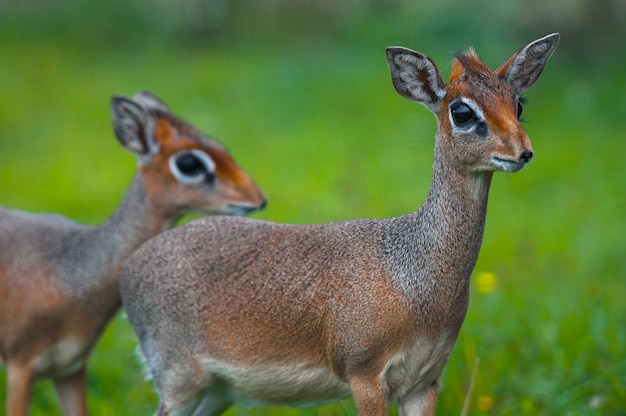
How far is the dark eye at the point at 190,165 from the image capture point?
17.9 ft

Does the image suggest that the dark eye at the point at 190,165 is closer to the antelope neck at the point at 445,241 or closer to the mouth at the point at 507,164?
the antelope neck at the point at 445,241

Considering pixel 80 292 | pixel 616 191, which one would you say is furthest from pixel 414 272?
pixel 616 191

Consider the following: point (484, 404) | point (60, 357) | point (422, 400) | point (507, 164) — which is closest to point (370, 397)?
point (422, 400)

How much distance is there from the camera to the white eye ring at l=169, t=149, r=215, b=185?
5.43m

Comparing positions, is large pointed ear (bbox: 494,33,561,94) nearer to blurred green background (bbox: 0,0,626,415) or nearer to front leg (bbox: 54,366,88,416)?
blurred green background (bbox: 0,0,626,415)

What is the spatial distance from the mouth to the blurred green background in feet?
2.40

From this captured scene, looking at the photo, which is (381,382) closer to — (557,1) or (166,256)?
(166,256)

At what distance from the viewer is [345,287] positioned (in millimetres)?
3977

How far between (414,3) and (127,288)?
9.33m

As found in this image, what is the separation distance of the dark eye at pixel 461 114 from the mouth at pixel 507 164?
189 mm

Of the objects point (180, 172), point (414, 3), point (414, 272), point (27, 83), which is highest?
point (414, 272)

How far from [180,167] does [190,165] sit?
6 cm

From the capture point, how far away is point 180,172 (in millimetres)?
5438

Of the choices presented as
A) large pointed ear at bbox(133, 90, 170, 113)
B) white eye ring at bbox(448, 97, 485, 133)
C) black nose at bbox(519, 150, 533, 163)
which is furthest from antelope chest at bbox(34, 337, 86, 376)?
black nose at bbox(519, 150, 533, 163)
